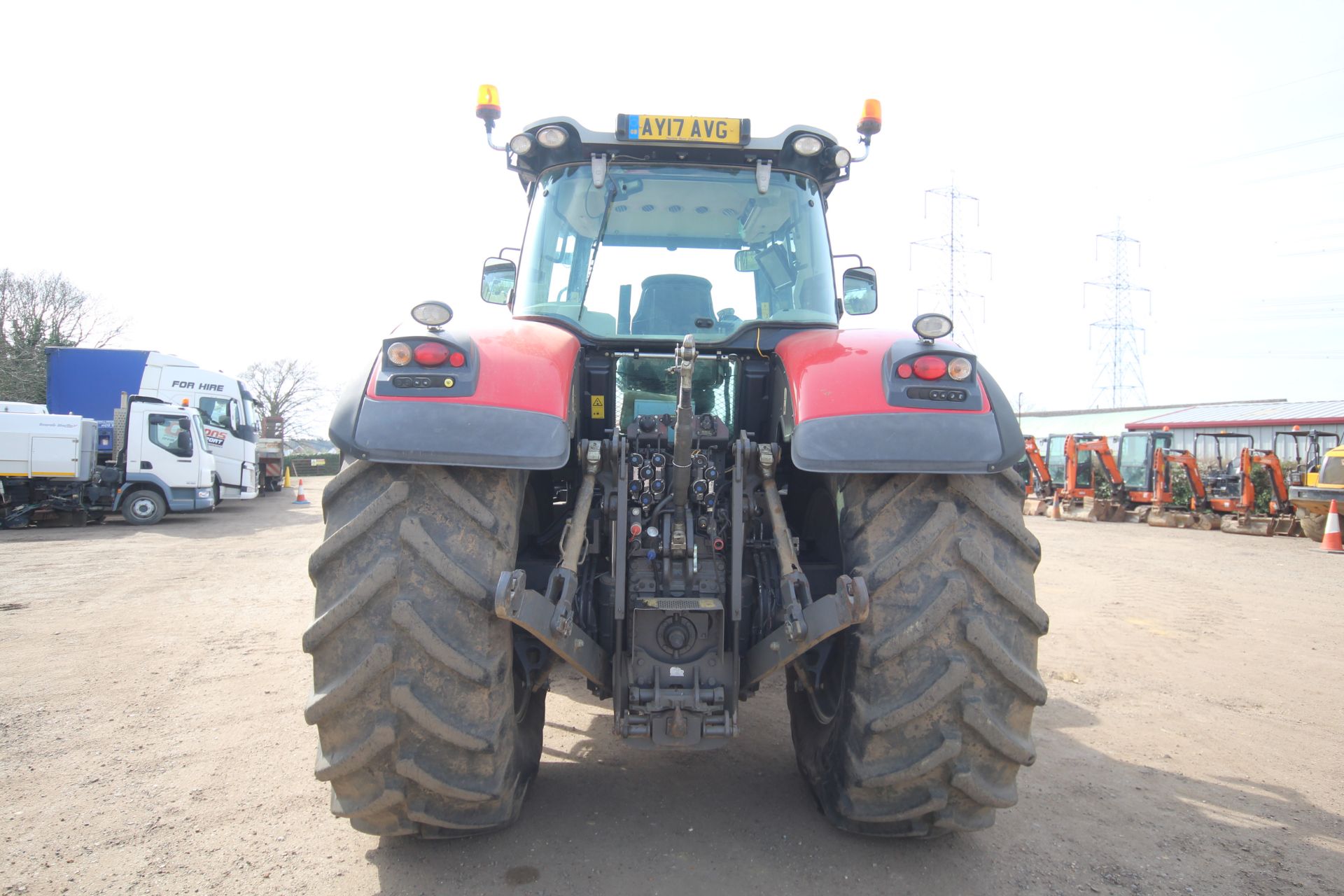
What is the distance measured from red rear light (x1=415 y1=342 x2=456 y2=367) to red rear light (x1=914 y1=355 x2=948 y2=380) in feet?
4.81

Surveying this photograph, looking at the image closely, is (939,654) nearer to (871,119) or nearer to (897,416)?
(897,416)

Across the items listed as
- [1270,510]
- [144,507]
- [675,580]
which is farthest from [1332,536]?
[144,507]

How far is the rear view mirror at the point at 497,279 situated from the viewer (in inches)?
158

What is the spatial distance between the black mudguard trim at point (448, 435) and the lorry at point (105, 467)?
17015 millimetres

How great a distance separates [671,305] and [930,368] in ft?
4.08

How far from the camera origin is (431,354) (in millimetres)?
2406

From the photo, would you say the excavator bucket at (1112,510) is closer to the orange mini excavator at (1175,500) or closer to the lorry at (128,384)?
the orange mini excavator at (1175,500)

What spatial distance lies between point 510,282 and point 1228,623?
6.81m

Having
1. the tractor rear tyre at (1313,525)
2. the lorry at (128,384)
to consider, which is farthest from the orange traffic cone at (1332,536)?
the lorry at (128,384)

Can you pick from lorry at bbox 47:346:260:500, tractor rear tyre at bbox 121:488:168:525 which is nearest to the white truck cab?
lorry at bbox 47:346:260:500

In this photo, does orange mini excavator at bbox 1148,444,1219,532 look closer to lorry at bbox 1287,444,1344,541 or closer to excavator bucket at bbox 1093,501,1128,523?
excavator bucket at bbox 1093,501,1128,523

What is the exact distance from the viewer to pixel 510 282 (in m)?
4.04

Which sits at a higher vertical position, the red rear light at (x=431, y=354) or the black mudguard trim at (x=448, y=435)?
the red rear light at (x=431, y=354)

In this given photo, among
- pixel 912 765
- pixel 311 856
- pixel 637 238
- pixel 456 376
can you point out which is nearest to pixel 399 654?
pixel 456 376
